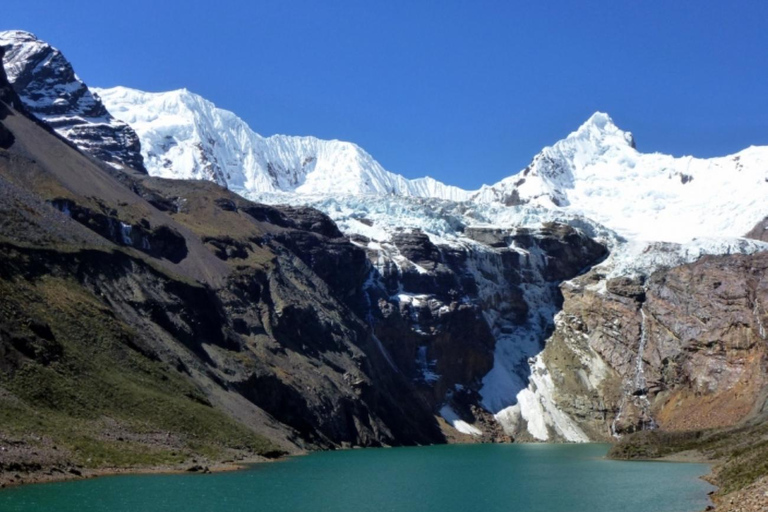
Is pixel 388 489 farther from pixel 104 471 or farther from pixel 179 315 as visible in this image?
pixel 179 315

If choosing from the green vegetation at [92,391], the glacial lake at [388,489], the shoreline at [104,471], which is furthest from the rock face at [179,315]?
the glacial lake at [388,489]

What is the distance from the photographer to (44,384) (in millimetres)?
87812

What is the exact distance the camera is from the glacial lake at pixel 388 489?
6444 centimetres

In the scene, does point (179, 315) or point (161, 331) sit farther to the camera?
point (179, 315)

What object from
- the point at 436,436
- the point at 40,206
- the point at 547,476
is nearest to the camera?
the point at 547,476

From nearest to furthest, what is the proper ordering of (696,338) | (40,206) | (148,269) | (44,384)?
1. (44,384)
2. (40,206)
3. (148,269)
4. (696,338)

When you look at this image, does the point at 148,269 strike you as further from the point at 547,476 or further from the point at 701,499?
the point at 701,499

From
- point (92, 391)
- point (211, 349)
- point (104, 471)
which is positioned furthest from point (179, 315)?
point (104, 471)

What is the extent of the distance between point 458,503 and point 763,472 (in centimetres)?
2244

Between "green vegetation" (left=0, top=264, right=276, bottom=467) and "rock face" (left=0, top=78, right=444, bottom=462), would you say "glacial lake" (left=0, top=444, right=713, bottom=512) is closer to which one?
"green vegetation" (left=0, top=264, right=276, bottom=467)

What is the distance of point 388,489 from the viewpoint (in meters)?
81.6

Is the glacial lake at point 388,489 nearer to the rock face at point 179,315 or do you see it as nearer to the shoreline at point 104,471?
the shoreline at point 104,471

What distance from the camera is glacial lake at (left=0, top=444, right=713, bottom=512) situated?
64.4 metres

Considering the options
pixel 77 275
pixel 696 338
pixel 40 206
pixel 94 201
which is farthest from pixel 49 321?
pixel 696 338
